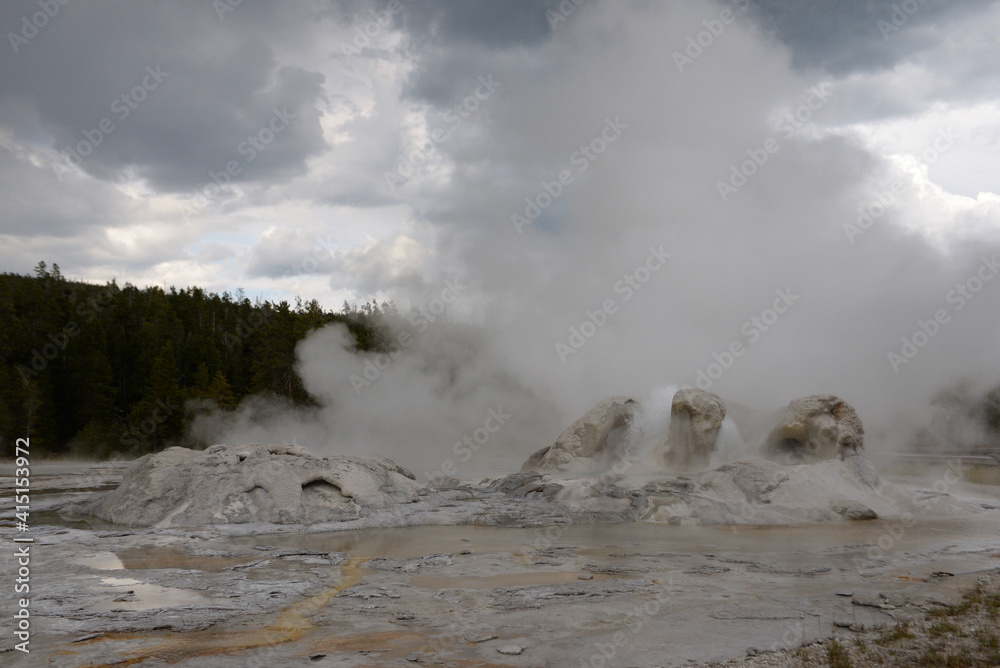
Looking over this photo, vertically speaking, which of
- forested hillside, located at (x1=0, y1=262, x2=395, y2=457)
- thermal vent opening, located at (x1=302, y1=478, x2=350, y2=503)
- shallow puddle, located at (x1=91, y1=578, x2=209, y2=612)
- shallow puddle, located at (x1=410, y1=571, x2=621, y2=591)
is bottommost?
shallow puddle, located at (x1=410, y1=571, x2=621, y2=591)

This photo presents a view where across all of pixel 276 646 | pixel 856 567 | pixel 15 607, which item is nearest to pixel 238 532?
pixel 15 607

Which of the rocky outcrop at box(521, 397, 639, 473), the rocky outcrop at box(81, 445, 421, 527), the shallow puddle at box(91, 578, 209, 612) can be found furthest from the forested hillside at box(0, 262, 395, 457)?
the shallow puddle at box(91, 578, 209, 612)

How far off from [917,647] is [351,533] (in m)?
8.73

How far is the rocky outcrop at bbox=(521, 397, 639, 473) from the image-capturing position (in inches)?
754

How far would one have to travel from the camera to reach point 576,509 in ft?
46.1

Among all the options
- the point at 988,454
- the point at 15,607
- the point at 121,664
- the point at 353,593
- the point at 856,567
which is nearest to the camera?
the point at 121,664

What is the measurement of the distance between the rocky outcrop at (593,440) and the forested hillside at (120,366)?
756 inches

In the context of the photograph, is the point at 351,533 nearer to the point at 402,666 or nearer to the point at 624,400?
the point at 402,666

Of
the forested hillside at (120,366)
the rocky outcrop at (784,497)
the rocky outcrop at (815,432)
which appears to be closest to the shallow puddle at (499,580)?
the rocky outcrop at (784,497)

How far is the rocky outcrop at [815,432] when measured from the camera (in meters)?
16.0

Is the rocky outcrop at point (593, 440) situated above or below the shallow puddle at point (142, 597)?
above

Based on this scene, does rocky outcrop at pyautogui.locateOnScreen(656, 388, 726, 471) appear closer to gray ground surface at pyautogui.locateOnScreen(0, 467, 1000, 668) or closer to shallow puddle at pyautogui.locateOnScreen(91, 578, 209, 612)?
gray ground surface at pyautogui.locateOnScreen(0, 467, 1000, 668)

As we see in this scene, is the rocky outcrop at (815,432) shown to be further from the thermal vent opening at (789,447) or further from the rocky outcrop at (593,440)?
the rocky outcrop at (593,440)

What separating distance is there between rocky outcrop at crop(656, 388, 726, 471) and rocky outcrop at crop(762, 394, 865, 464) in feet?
4.58
